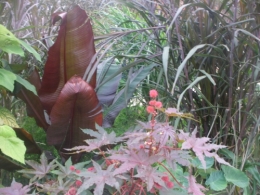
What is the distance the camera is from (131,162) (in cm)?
76

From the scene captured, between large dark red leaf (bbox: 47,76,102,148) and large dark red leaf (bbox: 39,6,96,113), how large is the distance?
0.24 metres

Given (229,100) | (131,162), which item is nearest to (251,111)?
(229,100)

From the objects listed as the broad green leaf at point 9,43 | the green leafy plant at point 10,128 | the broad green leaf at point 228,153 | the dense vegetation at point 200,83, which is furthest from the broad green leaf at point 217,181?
the broad green leaf at point 9,43

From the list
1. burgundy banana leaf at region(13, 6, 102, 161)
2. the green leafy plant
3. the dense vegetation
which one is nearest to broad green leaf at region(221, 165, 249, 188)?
the dense vegetation

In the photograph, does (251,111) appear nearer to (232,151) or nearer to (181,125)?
(232,151)

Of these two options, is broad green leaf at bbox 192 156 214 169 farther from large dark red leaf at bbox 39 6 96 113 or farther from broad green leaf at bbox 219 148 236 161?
large dark red leaf at bbox 39 6 96 113

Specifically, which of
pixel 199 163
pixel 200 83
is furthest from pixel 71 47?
pixel 199 163

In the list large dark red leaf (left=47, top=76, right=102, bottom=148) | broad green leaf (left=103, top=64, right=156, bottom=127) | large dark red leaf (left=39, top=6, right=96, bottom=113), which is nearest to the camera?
large dark red leaf (left=47, top=76, right=102, bottom=148)

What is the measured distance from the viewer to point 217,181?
1232 mm

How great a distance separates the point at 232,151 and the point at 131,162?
82 centimetres

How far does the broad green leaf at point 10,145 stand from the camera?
0.90 metres

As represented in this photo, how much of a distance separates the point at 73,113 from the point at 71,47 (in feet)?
1.04

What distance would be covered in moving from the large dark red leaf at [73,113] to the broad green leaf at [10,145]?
0.32 meters

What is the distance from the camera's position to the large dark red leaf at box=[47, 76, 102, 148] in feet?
3.95
